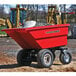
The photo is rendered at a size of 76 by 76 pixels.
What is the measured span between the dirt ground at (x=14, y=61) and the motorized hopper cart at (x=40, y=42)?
14 centimetres

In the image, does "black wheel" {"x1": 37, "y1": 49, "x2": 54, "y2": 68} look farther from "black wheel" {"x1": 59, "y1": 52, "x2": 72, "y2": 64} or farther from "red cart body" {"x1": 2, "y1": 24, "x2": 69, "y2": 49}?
"black wheel" {"x1": 59, "y1": 52, "x2": 72, "y2": 64}

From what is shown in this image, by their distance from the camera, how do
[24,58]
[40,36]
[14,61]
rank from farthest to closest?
1. [14,61]
2. [24,58]
3. [40,36]

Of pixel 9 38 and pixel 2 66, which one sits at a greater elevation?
pixel 9 38

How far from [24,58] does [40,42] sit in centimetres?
72

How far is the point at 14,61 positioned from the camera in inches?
427

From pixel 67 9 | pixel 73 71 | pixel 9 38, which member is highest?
pixel 67 9

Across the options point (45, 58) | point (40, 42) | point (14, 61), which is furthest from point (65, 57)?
point (14, 61)

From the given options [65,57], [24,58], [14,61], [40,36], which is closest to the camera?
[40,36]

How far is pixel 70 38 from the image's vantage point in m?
10.8

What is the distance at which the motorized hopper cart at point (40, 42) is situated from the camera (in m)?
9.87

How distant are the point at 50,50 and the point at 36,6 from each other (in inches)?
42.2

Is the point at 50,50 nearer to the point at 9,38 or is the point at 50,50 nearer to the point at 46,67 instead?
the point at 46,67

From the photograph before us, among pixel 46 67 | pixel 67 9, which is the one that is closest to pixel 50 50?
pixel 46 67

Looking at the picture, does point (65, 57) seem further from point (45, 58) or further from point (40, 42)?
point (40, 42)
